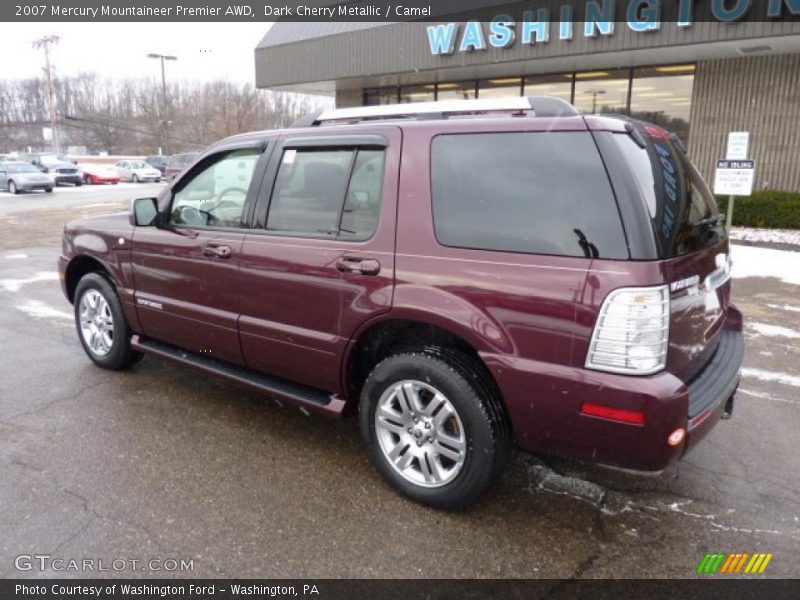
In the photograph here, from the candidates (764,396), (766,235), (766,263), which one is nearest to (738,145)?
(766,263)

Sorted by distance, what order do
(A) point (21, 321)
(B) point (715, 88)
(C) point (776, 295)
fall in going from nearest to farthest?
(A) point (21, 321) < (C) point (776, 295) < (B) point (715, 88)

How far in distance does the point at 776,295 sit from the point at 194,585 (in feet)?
24.6

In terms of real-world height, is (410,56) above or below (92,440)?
above

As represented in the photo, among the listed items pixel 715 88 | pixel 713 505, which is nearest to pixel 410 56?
pixel 715 88

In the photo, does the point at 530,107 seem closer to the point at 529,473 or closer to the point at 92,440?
the point at 529,473

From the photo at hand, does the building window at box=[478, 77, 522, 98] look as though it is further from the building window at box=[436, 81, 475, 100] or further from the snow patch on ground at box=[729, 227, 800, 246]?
the snow patch on ground at box=[729, 227, 800, 246]

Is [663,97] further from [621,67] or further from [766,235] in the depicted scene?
[766,235]

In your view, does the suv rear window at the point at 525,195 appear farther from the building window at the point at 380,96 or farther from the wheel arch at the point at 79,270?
the building window at the point at 380,96

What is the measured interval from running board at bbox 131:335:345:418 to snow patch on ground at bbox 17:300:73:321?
2.71 metres

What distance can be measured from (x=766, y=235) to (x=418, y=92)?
10696 mm

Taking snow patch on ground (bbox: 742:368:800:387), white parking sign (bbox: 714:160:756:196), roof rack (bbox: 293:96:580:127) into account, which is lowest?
snow patch on ground (bbox: 742:368:800:387)

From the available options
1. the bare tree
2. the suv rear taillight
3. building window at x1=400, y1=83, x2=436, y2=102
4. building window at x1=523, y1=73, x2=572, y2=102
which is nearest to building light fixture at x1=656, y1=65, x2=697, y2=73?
building window at x1=523, y1=73, x2=572, y2=102

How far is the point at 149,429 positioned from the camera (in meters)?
3.76

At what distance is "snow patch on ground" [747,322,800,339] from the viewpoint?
580 centimetres
